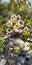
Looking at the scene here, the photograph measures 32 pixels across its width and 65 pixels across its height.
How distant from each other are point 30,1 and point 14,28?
2.67 ft

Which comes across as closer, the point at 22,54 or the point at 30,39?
the point at 22,54

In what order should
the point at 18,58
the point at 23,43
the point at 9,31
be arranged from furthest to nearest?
the point at 9,31, the point at 23,43, the point at 18,58

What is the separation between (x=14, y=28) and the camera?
3740 millimetres

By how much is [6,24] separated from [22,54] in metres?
0.95

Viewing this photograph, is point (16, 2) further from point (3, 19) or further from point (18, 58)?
point (18, 58)

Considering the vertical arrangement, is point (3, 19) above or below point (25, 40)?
above

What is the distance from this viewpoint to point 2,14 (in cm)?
426

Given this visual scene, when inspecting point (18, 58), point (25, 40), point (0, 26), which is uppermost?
point (0, 26)

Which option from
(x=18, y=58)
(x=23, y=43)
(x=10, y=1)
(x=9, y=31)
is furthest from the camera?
(x=10, y=1)

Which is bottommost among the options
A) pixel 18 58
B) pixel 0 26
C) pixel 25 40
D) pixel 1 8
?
pixel 18 58

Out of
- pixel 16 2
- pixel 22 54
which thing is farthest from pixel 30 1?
pixel 22 54

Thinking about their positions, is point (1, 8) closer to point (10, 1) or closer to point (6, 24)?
point (10, 1)

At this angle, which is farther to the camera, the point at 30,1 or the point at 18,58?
the point at 30,1

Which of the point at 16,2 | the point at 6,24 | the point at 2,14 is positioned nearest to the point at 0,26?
the point at 6,24
